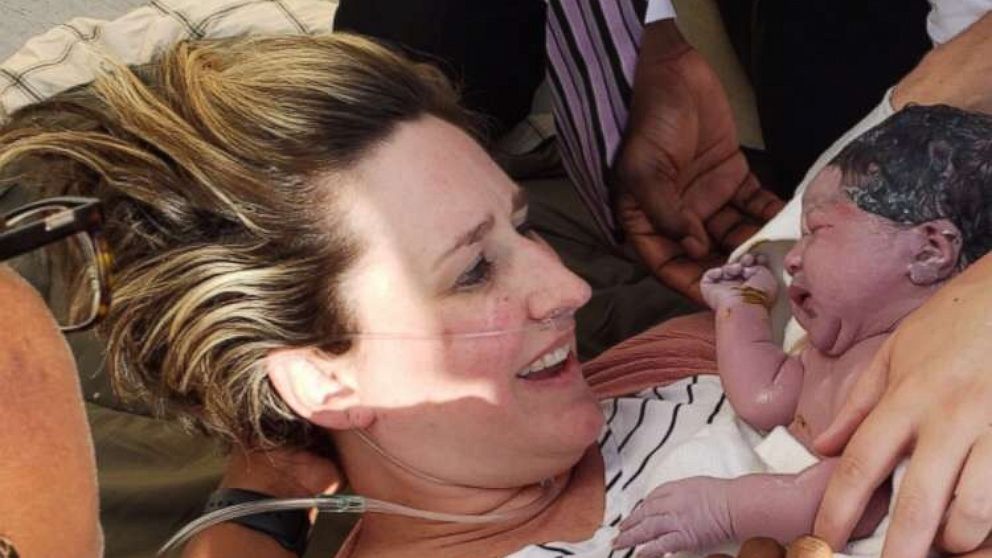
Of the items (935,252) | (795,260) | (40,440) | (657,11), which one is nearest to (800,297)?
(795,260)

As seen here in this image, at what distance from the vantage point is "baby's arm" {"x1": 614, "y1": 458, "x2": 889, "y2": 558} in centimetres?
102

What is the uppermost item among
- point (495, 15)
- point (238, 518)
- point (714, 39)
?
point (495, 15)

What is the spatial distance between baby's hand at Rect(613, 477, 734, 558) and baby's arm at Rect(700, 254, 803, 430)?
0.14 meters

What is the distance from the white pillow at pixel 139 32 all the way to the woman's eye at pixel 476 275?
1.04 m

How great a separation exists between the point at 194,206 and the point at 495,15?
686 mm

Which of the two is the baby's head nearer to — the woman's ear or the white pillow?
the woman's ear

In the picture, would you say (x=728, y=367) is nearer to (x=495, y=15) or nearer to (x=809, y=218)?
A: (x=809, y=218)

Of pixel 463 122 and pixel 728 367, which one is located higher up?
pixel 463 122

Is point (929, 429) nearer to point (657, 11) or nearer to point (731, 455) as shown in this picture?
point (731, 455)

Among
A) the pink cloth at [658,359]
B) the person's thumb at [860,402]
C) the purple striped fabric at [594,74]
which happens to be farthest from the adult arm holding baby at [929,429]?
the purple striped fabric at [594,74]

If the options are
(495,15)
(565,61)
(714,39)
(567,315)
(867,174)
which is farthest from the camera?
(714,39)

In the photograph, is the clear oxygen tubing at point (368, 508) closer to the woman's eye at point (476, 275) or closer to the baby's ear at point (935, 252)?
the woman's eye at point (476, 275)

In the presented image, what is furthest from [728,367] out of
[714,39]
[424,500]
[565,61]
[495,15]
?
[714,39]

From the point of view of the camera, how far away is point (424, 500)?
1269mm
